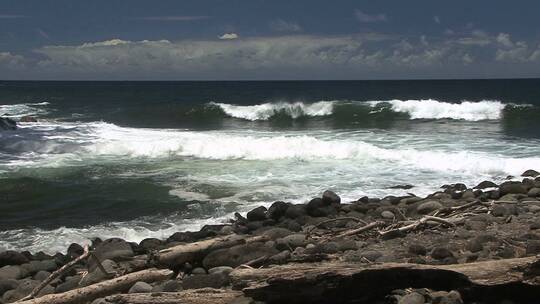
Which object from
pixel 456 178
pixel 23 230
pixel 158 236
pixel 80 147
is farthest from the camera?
pixel 80 147

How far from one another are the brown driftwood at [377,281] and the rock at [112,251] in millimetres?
2622

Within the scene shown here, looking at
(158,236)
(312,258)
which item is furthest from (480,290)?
(158,236)

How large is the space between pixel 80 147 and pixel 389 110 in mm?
20453

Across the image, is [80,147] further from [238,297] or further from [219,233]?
[238,297]

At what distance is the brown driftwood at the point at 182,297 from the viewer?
4582 millimetres

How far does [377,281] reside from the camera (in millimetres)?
4480

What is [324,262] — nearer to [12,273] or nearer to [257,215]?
[12,273]

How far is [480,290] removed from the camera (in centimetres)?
450

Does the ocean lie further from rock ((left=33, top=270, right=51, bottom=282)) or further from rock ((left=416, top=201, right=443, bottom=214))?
rock ((left=416, top=201, right=443, bottom=214))

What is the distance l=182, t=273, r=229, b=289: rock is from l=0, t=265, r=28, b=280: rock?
2.64 meters

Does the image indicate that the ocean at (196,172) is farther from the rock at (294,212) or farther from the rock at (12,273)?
the rock at (12,273)

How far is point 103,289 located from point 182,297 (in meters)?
1.08

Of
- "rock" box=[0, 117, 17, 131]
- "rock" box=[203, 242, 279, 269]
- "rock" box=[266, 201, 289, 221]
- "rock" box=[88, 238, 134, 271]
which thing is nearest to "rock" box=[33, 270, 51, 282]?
"rock" box=[88, 238, 134, 271]

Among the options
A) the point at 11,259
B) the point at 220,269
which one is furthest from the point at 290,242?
the point at 11,259
